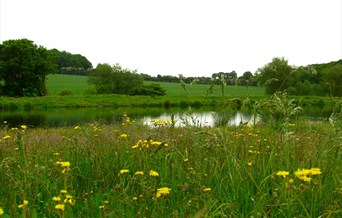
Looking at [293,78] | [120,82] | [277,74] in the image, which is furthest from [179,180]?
[120,82]

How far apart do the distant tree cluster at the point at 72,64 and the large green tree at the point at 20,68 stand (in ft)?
181

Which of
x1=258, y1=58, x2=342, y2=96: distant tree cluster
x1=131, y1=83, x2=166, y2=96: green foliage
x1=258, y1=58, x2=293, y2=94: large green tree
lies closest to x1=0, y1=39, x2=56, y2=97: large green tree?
x1=131, y1=83, x2=166, y2=96: green foliage

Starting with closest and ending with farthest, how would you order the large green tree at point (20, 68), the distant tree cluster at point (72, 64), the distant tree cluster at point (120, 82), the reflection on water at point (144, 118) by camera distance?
1. the reflection on water at point (144, 118)
2. the large green tree at point (20, 68)
3. the distant tree cluster at point (120, 82)
4. the distant tree cluster at point (72, 64)

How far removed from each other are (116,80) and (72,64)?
176 ft

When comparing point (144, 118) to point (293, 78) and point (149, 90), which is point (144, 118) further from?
point (149, 90)

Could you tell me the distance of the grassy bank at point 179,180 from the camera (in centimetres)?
261

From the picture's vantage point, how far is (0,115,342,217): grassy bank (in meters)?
2.61

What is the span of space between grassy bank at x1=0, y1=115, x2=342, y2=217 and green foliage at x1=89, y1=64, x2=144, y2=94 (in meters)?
58.5

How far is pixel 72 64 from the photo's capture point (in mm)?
112625

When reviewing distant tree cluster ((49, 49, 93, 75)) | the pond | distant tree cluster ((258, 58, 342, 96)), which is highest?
distant tree cluster ((49, 49, 93, 75))

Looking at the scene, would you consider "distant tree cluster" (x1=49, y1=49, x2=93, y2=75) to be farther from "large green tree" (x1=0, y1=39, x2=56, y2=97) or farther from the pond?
the pond

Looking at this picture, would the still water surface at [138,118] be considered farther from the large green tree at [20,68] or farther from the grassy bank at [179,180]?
the large green tree at [20,68]

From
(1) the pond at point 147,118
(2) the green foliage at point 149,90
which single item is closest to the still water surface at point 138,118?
(1) the pond at point 147,118

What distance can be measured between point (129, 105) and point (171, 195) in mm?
45574
